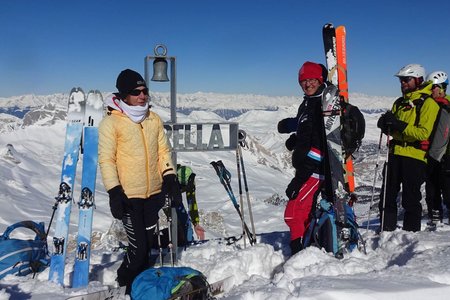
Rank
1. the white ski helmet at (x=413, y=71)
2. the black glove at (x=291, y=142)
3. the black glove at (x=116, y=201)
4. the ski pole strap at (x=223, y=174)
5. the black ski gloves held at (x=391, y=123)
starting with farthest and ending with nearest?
1. the ski pole strap at (x=223, y=174)
2. the white ski helmet at (x=413, y=71)
3. the black ski gloves held at (x=391, y=123)
4. the black glove at (x=291, y=142)
5. the black glove at (x=116, y=201)

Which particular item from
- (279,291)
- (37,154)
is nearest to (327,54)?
(279,291)

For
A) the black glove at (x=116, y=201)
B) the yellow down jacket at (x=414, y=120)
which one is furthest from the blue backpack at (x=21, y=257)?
the yellow down jacket at (x=414, y=120)

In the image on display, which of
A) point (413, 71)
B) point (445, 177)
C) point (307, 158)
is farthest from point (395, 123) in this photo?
point (445, 177)

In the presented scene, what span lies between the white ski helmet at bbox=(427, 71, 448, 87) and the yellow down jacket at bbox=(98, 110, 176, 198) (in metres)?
4.46

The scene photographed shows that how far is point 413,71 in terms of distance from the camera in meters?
5.53

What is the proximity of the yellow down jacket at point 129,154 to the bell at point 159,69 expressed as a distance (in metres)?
1.06

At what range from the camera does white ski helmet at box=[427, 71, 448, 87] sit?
20.9 ft

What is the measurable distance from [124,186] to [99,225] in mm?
51136

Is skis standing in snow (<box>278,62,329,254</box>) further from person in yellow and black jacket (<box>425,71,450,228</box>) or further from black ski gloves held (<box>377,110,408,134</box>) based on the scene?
person in yellow and black jacket (<box>425,71,450,228</box>)

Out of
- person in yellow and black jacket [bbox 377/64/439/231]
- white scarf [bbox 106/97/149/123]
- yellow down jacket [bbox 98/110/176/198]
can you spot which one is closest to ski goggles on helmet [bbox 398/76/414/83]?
person in yellow and black jacket [bbox 377/64/439/231]

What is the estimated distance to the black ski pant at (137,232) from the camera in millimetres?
4309

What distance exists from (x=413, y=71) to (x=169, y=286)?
4.18 meters

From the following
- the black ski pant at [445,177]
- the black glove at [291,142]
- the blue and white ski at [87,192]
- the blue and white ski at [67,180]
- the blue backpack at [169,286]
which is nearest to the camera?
the blue backpack at [169,286]

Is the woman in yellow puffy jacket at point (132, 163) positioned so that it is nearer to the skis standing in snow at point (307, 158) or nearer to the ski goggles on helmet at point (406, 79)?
the skis standing in snow at point (307, 158)
